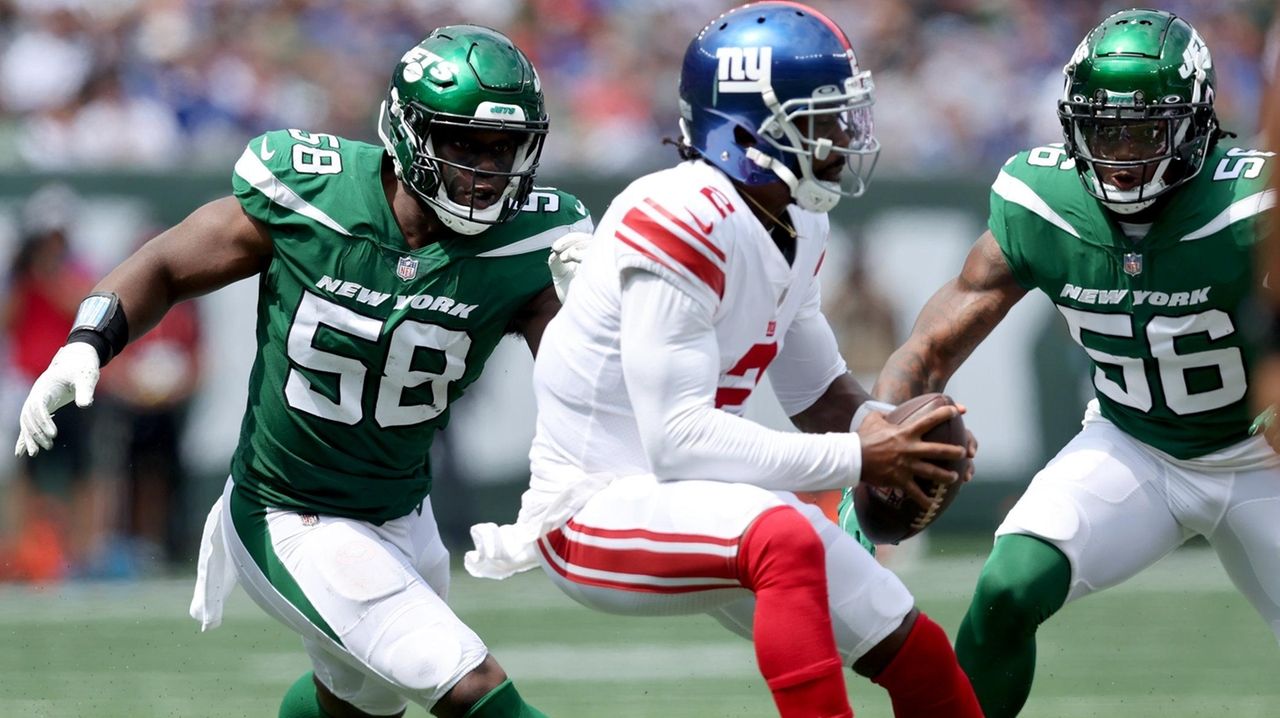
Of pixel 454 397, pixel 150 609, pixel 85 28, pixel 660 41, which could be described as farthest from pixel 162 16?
pixel 454 397

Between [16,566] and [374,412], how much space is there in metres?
4.74

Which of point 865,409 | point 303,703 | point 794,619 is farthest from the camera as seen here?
point 303,703

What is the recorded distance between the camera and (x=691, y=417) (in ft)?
10.6

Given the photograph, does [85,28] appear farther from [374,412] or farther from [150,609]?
[374,412]

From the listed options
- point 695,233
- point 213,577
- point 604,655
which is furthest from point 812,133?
point 604,655

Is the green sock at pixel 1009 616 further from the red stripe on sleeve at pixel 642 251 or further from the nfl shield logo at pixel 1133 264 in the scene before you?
the red stripe on sleeve at pixel 642 251

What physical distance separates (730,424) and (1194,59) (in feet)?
5.52

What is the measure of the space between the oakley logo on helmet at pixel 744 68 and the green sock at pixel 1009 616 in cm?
129

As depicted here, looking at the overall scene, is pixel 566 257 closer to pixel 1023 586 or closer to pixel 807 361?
pixel 807 361

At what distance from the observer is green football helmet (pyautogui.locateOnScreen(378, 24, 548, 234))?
3969mm

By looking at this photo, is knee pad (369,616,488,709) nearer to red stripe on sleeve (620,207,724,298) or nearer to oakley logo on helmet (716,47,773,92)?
red stripe on sleeve (620,207,724,298)

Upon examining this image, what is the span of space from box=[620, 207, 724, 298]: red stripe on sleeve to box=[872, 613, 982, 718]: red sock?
75cm

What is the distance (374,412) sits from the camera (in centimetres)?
407

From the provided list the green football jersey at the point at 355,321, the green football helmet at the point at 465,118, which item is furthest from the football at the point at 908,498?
the green football helmet at the point at 465,118
